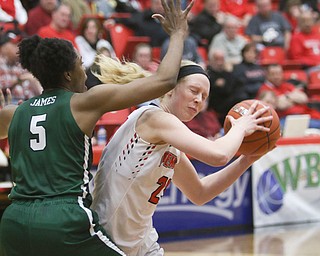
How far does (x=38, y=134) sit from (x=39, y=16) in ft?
22.2

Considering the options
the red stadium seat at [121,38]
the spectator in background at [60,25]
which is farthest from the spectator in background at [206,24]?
the spectator in background at [60,25]

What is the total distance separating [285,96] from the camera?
9906 mm

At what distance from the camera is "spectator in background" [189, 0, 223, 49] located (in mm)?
11203

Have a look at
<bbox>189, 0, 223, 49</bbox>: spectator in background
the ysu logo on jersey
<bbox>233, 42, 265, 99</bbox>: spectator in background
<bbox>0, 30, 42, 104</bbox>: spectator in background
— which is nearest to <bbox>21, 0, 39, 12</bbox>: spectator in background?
<bbox>0, 30, 42, 104</bbox>: spectator in background

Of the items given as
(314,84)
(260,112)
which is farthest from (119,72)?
(314,84)

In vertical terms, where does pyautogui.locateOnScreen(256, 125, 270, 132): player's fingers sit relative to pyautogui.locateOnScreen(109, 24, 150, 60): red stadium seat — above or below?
above

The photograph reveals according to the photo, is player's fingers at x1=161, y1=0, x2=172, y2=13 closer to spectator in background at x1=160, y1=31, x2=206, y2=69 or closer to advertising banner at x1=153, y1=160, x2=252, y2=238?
advertising banner at x1=153, y1=160, x2=252, y2=238

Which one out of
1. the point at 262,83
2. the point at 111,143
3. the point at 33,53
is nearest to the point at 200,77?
the point at 111,143

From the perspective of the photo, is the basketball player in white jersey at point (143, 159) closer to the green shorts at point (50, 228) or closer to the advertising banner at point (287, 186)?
the green shorts at point (50, 228)

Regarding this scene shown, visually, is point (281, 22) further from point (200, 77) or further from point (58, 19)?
point (200, 77)

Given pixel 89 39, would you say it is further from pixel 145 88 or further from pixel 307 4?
pixel 145 88

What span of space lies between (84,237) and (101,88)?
2.00 ft

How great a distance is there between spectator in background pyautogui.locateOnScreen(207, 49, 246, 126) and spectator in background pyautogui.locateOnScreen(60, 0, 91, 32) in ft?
6.12

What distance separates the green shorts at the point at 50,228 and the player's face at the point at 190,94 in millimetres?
665
